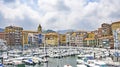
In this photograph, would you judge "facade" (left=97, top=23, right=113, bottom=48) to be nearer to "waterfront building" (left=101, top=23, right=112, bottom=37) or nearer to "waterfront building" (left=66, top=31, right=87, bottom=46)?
"waterfront building" (left=101, top=23, right=112, bottom=37)

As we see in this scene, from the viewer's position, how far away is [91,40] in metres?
107

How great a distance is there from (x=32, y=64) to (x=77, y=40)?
72.7m

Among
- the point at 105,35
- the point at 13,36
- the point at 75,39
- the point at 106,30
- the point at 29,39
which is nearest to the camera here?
the point at 13,36

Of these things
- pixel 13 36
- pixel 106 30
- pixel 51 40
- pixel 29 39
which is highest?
pixel 106 30

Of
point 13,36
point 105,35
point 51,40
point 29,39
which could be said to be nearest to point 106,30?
point 105,35

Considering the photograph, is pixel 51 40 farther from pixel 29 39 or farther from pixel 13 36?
pixel 13 36

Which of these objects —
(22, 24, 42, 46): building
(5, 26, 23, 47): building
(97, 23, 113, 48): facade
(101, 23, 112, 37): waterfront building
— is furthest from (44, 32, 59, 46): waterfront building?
(101, 23, 112, 37): waterfront building

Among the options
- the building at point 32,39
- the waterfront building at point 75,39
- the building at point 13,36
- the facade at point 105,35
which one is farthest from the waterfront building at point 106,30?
the building at point 13,36

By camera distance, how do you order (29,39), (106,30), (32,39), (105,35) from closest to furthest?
(105,35), (106,30), (29,39), (32,39)

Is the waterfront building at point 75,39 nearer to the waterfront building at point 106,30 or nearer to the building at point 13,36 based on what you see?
the waterfront building at point 106,30

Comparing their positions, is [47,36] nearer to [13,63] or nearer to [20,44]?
[20,44]

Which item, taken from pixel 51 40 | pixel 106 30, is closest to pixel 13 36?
pixel 51 40

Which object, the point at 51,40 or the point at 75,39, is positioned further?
the point at 51,40

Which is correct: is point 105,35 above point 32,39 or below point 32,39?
above
